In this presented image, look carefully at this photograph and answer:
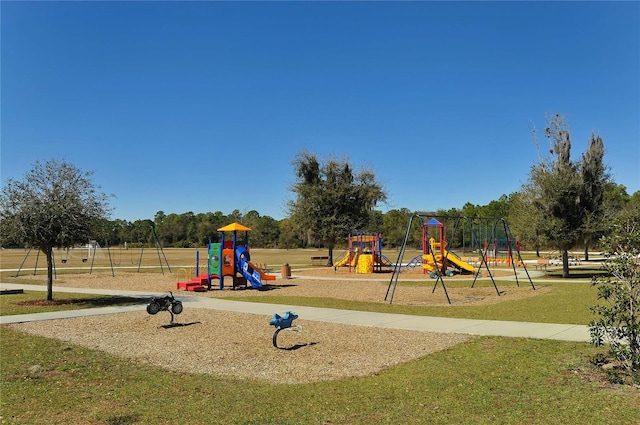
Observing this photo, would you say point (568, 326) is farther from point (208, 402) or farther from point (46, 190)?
point (46, 190)

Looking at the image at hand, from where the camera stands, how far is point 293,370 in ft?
27.1

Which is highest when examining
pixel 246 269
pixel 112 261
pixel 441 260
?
pixel 441 260

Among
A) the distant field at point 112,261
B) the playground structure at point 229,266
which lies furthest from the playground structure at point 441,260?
the distant field at point 112,261

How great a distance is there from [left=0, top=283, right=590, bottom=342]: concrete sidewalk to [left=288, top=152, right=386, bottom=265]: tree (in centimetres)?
Result: 2241

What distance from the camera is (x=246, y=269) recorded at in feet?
74.9

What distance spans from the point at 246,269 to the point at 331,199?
18.3 meters

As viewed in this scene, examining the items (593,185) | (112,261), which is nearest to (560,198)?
(593,185)

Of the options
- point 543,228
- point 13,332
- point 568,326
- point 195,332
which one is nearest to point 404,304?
point 568,326

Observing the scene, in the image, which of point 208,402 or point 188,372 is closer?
point 208,402

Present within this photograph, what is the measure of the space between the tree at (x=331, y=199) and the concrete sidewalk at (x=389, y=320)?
22406 millimetres

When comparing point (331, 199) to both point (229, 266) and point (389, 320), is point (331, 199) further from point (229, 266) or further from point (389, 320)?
point (389, 320)

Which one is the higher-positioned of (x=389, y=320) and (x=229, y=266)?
(x=229, y=266)

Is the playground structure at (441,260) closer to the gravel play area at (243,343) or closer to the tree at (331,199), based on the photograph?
the tree at (331,199)

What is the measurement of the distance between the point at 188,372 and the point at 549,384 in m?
5.23
